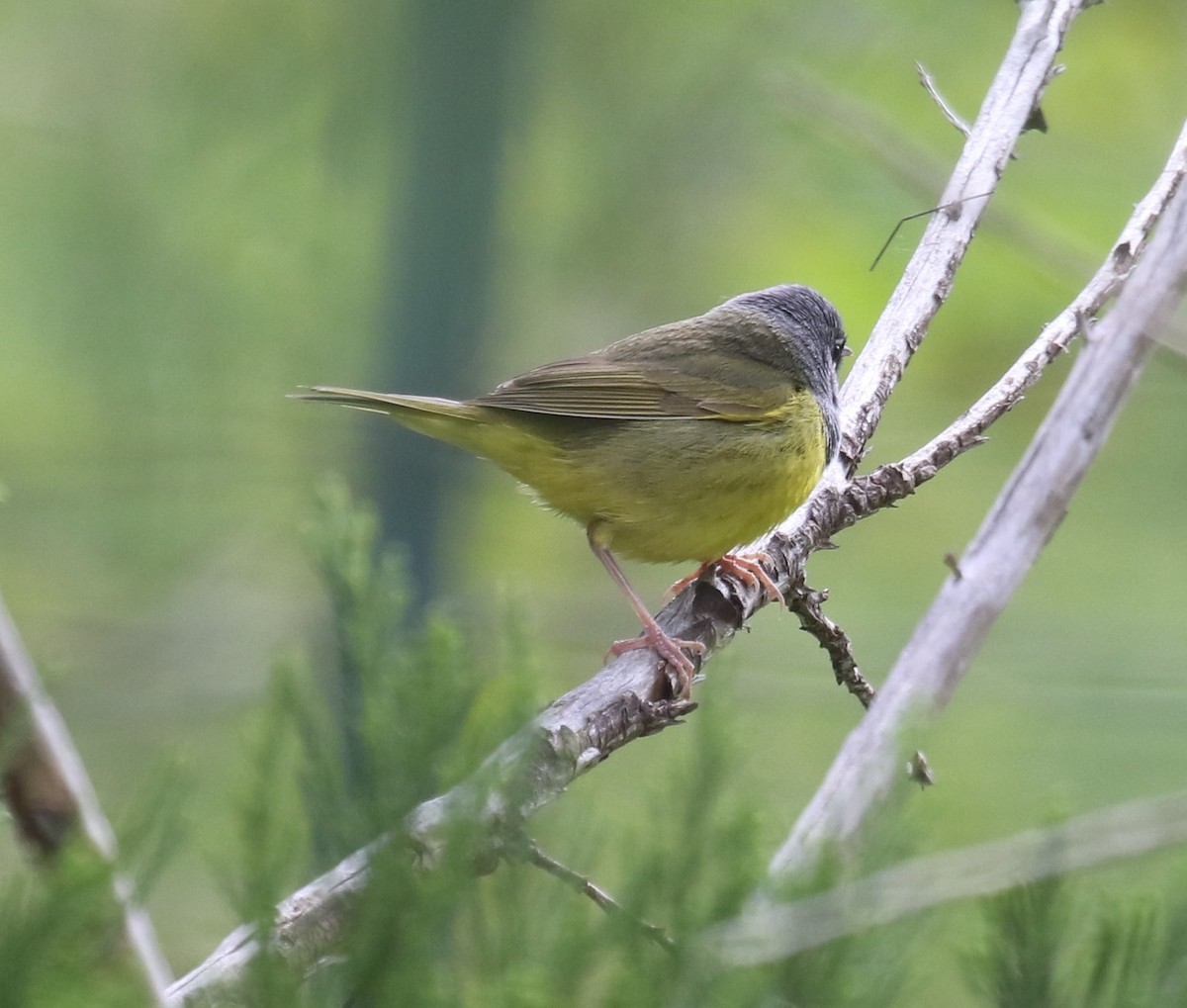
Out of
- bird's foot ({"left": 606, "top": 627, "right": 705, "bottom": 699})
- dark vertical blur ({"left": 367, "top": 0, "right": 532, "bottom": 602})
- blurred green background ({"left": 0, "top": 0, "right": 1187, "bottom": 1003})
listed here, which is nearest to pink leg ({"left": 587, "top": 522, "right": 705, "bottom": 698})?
bird's foot ({"left": 606, "top": 627, "right": 705, "bottom": 699})

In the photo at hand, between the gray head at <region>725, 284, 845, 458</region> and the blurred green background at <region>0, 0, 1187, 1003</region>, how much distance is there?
1.48 metres

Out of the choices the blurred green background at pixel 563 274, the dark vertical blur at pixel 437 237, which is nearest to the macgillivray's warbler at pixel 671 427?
the dark vertical blur at pixel 437 237

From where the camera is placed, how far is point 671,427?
4535 mm

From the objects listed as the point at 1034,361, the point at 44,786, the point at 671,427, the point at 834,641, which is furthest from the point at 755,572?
the point at 44,786

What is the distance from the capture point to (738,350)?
486 centimetres

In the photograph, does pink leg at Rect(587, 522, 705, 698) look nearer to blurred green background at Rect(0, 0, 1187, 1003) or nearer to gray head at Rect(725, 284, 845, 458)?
gray head at Rect(725, 284, 845, 458)

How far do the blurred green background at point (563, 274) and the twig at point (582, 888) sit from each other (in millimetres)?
4426

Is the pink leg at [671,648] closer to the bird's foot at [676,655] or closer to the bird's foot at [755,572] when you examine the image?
the bird's foot at [676,655]

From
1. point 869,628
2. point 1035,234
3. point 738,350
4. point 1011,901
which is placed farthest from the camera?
point 869,628

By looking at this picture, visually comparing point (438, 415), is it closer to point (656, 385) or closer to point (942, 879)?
point (656, 385)

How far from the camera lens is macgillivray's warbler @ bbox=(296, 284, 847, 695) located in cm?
414

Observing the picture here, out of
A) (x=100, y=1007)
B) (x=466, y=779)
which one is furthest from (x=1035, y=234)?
(x=100, y=1007)

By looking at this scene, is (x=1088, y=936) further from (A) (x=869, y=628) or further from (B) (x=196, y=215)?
(B) (x=196, y=215)

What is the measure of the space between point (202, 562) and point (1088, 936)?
19.4 ft
